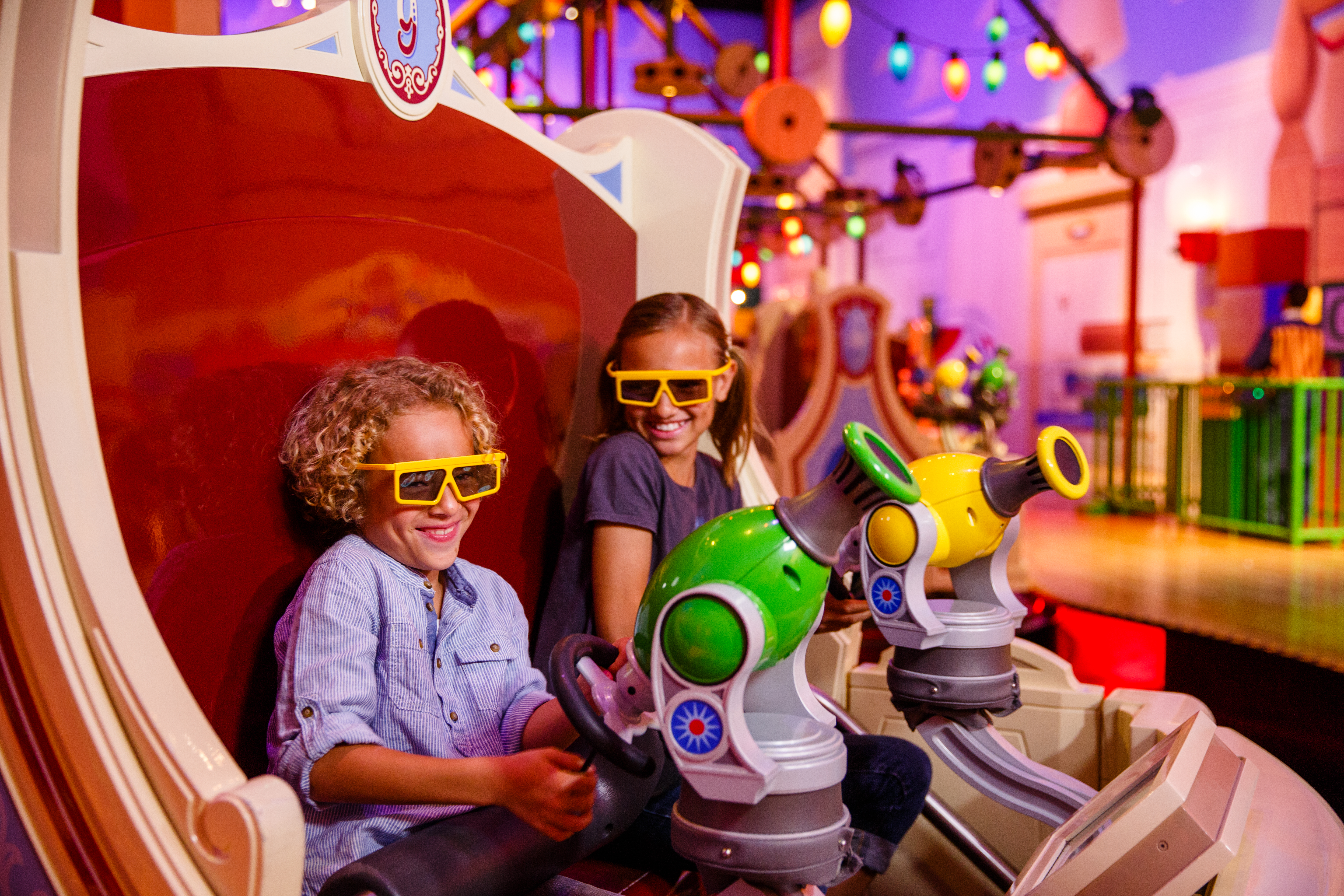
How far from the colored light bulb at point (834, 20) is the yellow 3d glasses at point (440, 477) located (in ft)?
16.8

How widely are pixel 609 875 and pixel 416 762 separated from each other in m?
0.45

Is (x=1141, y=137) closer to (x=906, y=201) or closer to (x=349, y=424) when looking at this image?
(x=906, y=201)

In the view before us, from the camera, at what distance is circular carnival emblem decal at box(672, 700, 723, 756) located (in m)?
0.80

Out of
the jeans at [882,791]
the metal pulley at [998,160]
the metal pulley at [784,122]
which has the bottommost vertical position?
the jeans at [882,791]

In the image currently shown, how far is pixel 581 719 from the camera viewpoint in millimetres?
849

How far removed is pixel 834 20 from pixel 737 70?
737 millimetres

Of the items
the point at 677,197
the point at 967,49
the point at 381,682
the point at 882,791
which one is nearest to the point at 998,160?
the point at 967,49

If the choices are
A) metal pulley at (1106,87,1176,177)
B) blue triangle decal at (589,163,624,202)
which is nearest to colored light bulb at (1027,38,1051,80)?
metal pulley at (1106,87,1176,177)

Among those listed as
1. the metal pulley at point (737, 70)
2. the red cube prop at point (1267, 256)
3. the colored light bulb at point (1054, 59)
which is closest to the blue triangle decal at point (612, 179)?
the metal pulley at point (737, 70)

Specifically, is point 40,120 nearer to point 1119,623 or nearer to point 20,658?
point 20,658

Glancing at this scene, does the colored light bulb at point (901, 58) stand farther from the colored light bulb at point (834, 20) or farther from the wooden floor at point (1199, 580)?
the wooden floor at point (1199, 580)

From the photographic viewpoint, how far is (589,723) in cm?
85

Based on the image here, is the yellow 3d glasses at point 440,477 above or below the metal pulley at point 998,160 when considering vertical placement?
below

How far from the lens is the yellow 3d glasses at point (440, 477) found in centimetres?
107
